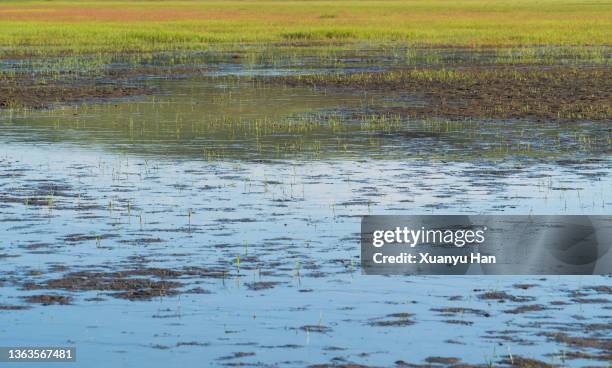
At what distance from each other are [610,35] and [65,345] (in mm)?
56911

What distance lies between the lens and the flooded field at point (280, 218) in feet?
33.7

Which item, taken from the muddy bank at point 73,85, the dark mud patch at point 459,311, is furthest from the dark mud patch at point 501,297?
the muddy bank at point 73,85

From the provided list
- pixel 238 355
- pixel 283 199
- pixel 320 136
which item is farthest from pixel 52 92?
pixel 238 355

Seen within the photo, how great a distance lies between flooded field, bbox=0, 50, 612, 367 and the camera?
10281mm

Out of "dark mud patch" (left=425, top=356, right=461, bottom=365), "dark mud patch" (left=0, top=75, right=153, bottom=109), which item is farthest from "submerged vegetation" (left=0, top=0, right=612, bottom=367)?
"dark mud patch" (left=0, top=75, right=153, bottom=109)

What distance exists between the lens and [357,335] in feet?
34.1

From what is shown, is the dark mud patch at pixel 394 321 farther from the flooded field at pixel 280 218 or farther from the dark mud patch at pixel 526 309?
the dark mud patch at pixel 526 309

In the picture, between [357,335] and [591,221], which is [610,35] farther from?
[357,335]

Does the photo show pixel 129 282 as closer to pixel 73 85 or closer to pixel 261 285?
pixel 261 285

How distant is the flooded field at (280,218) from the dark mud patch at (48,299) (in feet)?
0.10

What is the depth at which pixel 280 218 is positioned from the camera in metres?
15.7

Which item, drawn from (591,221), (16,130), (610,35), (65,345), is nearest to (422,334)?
(65,345)

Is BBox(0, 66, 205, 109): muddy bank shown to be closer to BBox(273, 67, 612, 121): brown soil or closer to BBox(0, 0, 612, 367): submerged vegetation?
BBox(0, 0, 612, 367): submerged vegetation

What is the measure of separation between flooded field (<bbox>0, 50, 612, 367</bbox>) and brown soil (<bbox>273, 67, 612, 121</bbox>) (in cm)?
22
